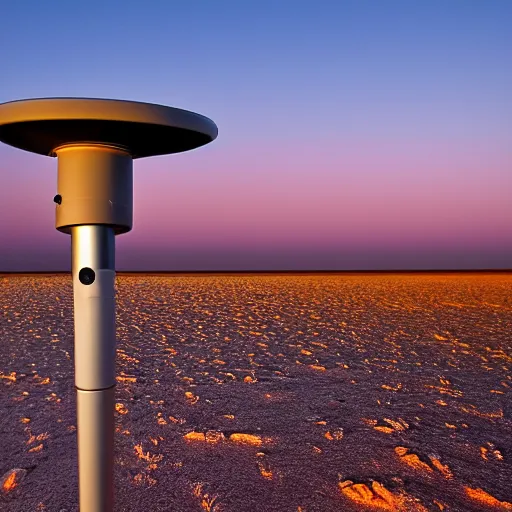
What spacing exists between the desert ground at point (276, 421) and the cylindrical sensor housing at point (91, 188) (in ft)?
4.53

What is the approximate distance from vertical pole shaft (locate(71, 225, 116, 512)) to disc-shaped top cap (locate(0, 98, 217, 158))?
0.19 m

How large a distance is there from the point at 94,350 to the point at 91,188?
339 mm

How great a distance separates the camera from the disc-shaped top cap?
0.98 m

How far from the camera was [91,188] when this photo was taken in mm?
Answer: 1065

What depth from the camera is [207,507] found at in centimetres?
197

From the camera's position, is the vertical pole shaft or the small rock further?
the small rock

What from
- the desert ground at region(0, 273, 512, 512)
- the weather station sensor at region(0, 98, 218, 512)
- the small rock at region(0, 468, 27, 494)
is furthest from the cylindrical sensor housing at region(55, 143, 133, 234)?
the small rock at region(0, 468, 27, 494)

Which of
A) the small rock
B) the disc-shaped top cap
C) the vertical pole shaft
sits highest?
the disc-shaped top cap

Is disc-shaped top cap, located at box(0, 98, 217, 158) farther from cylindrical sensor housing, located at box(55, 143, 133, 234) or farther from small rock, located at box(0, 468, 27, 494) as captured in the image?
small rock, located at box(0, 468, 27, 494)

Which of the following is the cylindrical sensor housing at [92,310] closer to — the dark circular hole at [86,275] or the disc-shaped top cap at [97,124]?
the dark circular hole at [86,275]

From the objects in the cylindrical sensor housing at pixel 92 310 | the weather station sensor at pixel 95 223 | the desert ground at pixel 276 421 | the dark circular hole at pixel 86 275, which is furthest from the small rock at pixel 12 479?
the dark circular hole at pixel 86 275

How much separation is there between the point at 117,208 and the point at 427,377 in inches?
138

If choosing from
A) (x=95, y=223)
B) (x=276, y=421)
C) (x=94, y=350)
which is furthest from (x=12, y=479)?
(x=95, y=223)

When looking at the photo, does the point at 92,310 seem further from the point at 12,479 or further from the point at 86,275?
the point at 12,479
